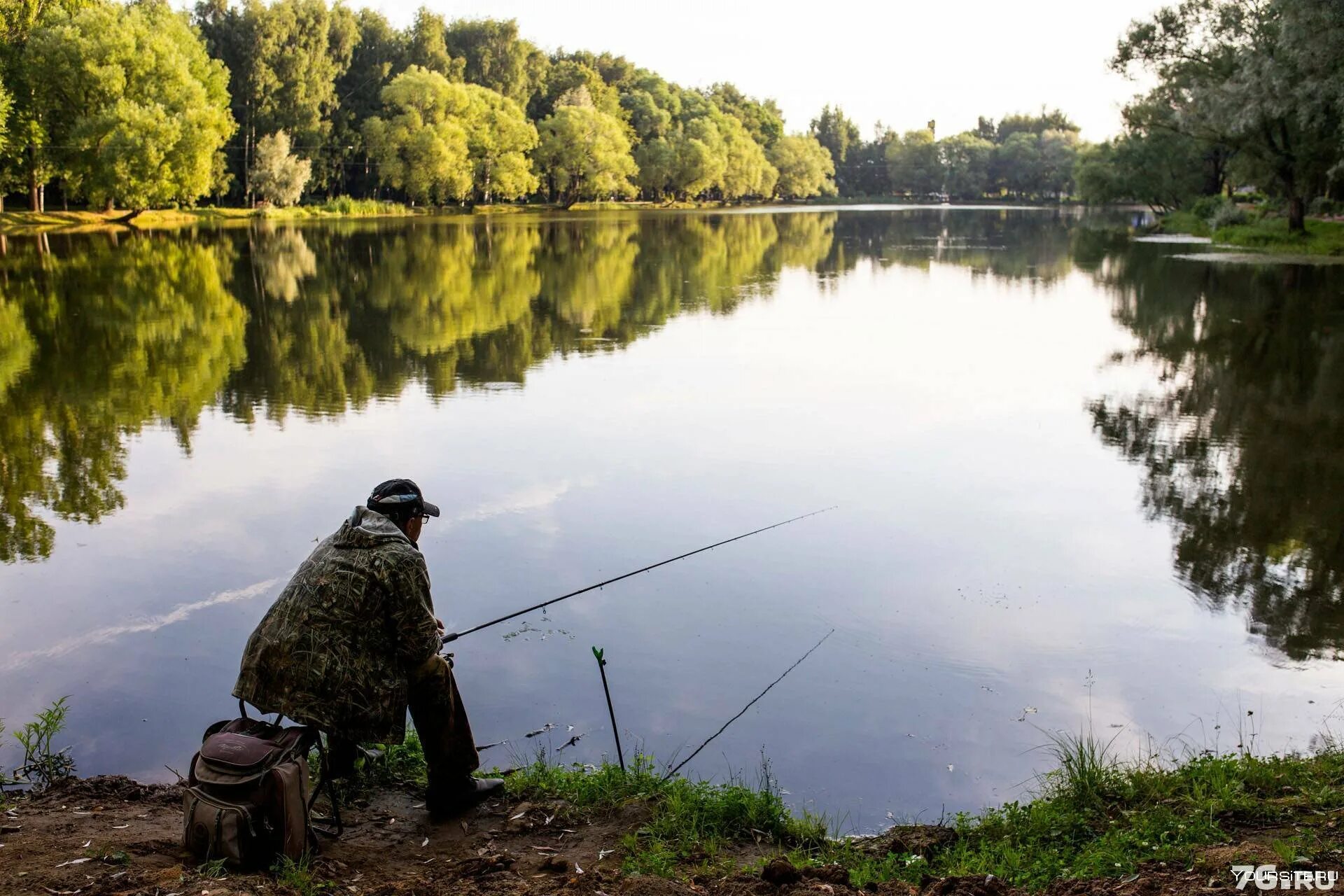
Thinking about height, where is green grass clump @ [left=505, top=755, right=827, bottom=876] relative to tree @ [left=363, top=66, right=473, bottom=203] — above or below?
below

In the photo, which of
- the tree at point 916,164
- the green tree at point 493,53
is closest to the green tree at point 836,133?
the tree at point 916,164

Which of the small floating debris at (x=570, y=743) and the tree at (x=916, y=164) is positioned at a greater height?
the tree at (x=916, y=164)

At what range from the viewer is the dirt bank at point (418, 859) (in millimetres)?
3947

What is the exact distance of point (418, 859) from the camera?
4.59 m

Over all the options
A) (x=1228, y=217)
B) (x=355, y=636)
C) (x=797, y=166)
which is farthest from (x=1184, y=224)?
(x=797, y=166)

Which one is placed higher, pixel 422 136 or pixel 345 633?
pixel 422 136

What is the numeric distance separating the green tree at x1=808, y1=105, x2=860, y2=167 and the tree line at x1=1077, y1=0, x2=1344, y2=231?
109072 mm

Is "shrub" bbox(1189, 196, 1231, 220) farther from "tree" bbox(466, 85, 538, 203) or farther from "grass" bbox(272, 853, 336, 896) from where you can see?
"grass" bbox(272, 853, 336, 896)

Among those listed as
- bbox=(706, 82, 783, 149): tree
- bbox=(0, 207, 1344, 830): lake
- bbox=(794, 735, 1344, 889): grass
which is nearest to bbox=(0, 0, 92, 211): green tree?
bbox=(0, 207, 1344, 830): lake

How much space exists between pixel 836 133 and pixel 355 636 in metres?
177

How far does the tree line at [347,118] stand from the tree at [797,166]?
10.8 inches

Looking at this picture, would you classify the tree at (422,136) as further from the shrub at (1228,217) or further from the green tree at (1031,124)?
the green tree at (1031,124)

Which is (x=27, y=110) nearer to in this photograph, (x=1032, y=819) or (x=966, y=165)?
(x=1032, y=819)

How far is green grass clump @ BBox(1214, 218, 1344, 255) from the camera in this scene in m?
37.0
